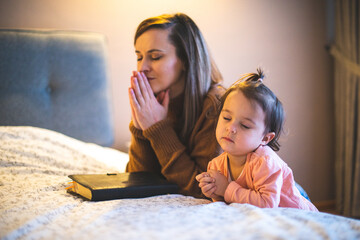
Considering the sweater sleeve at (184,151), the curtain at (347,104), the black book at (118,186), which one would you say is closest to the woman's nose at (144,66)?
the sweater sleeve at (184,151)

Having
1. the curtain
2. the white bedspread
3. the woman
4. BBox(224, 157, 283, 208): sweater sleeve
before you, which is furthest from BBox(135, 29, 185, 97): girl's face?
the curtain

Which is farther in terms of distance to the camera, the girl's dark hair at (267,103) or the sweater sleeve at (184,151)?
the sweater sleeve at (184,151)

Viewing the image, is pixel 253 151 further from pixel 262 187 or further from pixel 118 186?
pixel 118 186

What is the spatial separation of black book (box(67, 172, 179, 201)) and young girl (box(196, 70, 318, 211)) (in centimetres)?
20

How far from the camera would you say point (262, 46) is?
271 cm

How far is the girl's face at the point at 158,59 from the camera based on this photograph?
1.47 meters

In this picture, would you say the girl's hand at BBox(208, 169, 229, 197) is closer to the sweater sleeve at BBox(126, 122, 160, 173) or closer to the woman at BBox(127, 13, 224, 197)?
the woman at BBox(127, 13, 224, 197)

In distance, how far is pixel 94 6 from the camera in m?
2.19

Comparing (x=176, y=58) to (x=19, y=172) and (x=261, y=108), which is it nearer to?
(x=261, y=108)

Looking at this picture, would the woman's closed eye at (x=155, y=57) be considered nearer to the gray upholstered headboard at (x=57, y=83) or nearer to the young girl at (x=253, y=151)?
the young girl at (x=253, y=151)

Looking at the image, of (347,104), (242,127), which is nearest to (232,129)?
(242,127)

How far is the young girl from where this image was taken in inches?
Result: 38.9

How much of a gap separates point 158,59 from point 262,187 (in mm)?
717

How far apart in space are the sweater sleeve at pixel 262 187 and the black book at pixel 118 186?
0.28 metres
